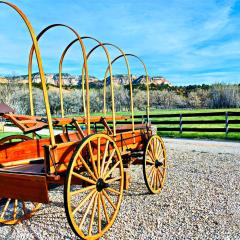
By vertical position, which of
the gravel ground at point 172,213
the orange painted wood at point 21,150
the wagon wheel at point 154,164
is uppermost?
the orange painted wood at point 21,150

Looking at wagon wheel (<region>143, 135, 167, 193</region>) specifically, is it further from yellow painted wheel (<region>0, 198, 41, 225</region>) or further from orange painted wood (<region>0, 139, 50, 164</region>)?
yellow painted wheel (<region>0, 198, 41, 225</region>)

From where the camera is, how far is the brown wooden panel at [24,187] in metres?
2.83

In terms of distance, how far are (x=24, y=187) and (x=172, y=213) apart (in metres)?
2.16

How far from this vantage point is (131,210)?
4.16 meters

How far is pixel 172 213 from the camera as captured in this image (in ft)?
13.1

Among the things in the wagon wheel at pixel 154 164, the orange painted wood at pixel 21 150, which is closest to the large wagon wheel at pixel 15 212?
the orange painted wood at pixel 21 150

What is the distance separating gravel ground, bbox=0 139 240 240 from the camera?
3430 millimetres

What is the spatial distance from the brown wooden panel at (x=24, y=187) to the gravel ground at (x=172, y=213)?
Result: 0.78m

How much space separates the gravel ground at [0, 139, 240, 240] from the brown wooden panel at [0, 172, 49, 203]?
0.78 meters

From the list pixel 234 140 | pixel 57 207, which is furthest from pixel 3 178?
pixel 234 140

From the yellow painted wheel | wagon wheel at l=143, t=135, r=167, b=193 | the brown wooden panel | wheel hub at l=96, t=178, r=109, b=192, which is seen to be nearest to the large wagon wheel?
the yellow painted wheel

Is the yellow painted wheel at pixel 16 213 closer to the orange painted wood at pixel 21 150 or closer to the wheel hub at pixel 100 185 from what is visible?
the orange painted wood at pixel 21 150

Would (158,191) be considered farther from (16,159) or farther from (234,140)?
(234,140)

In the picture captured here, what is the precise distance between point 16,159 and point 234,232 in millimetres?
3038
